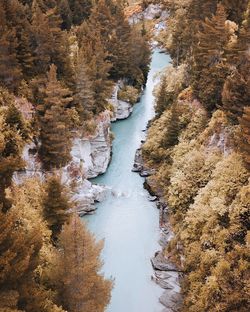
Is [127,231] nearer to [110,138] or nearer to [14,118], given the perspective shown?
[14,118]

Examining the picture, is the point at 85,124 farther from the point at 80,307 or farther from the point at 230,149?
the point at 80,307

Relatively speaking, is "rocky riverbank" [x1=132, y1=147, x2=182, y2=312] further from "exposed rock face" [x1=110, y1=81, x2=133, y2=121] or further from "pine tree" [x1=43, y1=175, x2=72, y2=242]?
"exposed rock face" [x1=110, y1=81, x2=133, y2=121]

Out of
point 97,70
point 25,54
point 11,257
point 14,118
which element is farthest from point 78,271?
point 97,70

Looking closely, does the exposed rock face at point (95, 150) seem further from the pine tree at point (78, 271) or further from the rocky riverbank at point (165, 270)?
the pine tree at point (78, 271)

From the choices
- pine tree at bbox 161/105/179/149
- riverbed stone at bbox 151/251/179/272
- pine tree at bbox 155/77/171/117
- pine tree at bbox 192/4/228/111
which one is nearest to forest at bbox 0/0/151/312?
riverbed stone at bbox 151/251/179/272

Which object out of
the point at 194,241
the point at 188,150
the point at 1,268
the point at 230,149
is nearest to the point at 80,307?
the point at 1,268
